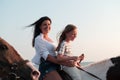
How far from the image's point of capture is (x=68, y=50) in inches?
340

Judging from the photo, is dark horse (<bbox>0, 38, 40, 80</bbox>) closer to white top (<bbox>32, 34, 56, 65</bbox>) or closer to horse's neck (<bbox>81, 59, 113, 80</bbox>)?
white top (<bbox>32, 34, 56, 65</bbox>)

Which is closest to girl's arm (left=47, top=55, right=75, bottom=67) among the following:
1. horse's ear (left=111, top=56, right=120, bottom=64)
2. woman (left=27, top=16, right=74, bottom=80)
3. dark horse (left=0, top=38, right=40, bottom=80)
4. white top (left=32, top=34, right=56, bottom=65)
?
woman (left=27, top=16, right=74, bottom=80)

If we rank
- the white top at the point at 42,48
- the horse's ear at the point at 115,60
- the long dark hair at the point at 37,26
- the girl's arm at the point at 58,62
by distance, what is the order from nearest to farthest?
1. the girl's arm at the point at 58,62
2. the white top at the point at 42,48
3. the horse's ear at the point at 115,60
4. the long dark hair at the point at 37,26

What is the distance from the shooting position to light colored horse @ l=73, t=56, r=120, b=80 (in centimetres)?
855

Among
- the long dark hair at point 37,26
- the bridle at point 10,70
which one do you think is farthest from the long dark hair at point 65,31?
the bridle at point 10,70

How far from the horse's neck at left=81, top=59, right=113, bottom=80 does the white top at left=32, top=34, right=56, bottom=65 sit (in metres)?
0.94

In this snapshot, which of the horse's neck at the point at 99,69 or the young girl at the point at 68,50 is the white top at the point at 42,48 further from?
the horse's neck at the point at 99,69

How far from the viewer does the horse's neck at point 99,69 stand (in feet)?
28.5

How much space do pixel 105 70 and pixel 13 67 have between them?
7.18 ft

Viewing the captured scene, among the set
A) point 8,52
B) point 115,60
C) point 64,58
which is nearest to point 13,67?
point 8,52

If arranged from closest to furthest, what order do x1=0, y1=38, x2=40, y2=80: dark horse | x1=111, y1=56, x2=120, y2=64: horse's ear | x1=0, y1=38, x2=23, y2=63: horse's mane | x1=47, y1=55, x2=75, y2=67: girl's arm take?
x1=0, y1=38, x2=40, y2=80: dark horse < x1=0, y1=38, x2=23, y2=63: horse's mane < x1=47, y1=55, x2=75, y2=67: girl's arm < x1=111, y1=56, x2=120, y2=64: horse's ear

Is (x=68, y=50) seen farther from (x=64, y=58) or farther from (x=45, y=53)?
(x=45, y=53)

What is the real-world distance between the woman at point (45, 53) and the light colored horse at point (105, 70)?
0.52m

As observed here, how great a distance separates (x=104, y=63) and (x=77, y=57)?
32.6 inches
